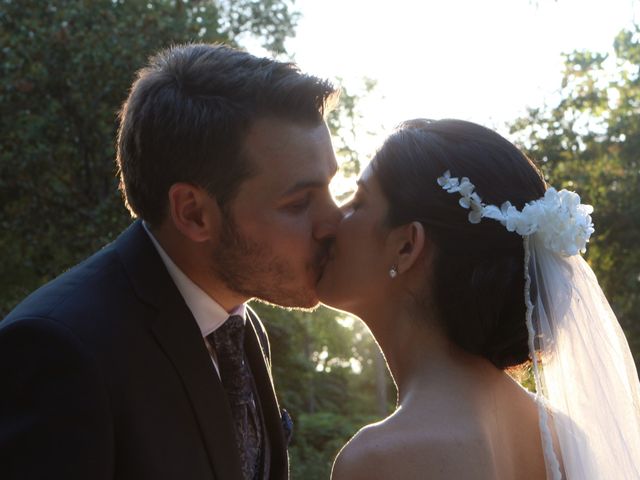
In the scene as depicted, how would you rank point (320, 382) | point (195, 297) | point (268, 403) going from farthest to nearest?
point (320, 382)
point (268, 403)
point (195, 297)

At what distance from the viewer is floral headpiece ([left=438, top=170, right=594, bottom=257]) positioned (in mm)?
3055

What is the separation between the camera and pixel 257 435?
359 centimetres

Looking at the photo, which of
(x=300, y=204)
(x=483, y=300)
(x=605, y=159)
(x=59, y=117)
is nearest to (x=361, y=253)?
(x=300, y=204)

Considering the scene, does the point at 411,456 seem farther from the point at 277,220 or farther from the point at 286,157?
the point at 286,157

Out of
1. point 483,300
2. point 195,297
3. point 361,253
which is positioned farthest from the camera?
point 195,297

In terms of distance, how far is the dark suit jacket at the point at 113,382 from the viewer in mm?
2641

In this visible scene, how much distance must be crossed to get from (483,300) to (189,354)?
997mm

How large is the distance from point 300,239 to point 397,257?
0.46 metres

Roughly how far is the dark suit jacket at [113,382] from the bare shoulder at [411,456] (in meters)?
0.54

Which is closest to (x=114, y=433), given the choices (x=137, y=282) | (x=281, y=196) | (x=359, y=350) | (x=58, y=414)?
(x=58, y=414)

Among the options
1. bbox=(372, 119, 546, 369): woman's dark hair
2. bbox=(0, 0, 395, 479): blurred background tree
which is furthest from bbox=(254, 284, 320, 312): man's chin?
bbox=(0, 0, 395, 479): blurred background tree

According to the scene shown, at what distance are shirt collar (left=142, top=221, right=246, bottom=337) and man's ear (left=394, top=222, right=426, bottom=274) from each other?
74 centimetres

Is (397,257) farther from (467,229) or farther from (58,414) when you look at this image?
(58,414)

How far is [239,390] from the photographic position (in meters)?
3.51
